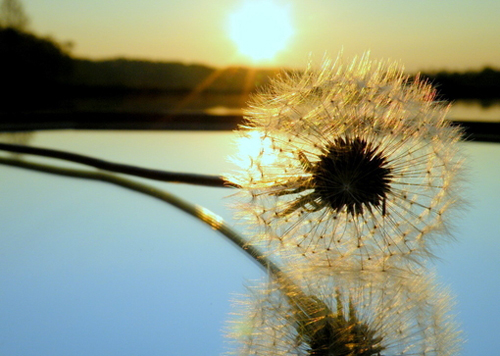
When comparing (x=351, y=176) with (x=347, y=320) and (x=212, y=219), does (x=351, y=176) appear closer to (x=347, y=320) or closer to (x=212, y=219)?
(x=347, y=320)

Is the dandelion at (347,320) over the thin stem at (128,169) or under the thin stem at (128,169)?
under

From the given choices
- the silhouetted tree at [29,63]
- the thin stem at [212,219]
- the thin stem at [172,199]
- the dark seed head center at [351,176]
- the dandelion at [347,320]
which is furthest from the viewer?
the silhouetted tree at [29,63]

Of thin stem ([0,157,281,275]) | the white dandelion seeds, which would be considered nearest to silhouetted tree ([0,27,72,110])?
thin stem ([0,157,281,275])

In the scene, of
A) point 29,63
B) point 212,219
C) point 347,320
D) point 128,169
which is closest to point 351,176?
point 347,320

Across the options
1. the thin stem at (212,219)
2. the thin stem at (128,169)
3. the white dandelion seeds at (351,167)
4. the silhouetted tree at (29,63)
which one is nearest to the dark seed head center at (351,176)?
the white dandelion seeds at (351,167)

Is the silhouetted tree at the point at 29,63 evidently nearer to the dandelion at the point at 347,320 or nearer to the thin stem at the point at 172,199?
the thin stem at the point at 172,199

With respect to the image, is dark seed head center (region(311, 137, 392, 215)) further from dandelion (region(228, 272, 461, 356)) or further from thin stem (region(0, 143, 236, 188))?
thin stem (region(0, 143, 236, 188))
